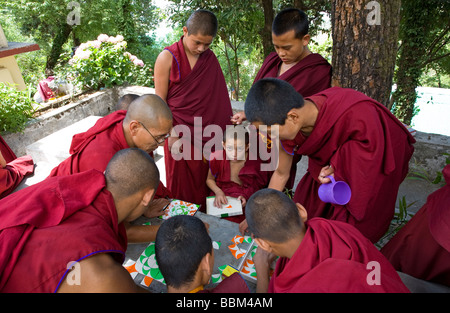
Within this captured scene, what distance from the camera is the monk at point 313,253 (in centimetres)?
124

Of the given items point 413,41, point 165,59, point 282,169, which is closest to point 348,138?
point 282,169

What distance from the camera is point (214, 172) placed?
314 cm

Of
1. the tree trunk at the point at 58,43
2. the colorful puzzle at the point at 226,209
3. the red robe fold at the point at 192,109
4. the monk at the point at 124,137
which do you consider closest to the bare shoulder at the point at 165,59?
the red robe fold at the point at 192,109

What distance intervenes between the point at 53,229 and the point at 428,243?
216 cm

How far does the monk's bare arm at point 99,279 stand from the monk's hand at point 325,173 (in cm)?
139

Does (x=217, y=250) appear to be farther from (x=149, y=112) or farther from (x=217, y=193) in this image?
(x=149, y=112)

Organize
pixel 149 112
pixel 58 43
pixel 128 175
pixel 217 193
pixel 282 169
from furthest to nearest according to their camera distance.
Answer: pixel 58 43 < pixel 217 193 < pixel 282 169 < pixel 149 112 < pixel 128 175

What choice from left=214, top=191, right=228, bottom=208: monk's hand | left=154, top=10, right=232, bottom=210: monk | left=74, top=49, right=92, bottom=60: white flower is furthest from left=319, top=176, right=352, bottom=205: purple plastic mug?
left=74, top=49, right=92, bottom=60: white flower

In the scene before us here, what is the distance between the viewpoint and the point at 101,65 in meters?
5.49

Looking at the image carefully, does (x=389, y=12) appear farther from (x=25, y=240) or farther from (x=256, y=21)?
(x=256, y=21)

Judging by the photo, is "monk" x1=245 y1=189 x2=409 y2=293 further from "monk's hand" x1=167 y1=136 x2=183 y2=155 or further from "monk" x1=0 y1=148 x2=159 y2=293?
"monk's hand" x1=167 y1=136 x2=183 y2=155
